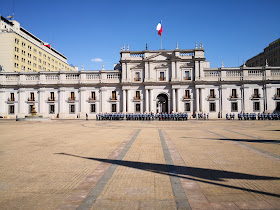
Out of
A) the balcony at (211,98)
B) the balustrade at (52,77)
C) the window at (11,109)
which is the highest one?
the balustrade at (52,77)

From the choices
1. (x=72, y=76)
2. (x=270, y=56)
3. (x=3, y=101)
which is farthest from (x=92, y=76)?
(x=270, y=56)

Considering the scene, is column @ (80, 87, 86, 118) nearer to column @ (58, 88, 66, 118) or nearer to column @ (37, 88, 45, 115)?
column @ (58, 88, 66, 118)

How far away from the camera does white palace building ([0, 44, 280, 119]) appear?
4259cm

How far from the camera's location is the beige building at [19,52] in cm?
5238

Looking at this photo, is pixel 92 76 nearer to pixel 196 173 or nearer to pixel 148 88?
pixel 148 88

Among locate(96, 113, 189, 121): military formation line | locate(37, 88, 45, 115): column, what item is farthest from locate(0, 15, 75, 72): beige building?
locate(96, 113, 189, 121): military formation line

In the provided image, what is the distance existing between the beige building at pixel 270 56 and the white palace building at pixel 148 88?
23.6m

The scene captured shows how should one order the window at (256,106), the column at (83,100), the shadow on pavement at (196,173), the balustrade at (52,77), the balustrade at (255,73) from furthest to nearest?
1. the balustrade at (52,77)
2. the column at (83,100)
3. the balustrade at (255,73)
4. the window at (256,106)
5. the shadow on pavement at (196,173)

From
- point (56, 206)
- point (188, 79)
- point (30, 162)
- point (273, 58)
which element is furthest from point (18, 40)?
point (273, 58)

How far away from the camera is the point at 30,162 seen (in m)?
7.52

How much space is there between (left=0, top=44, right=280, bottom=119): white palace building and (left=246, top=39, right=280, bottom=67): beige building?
77.4 feet

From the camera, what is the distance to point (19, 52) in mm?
55750

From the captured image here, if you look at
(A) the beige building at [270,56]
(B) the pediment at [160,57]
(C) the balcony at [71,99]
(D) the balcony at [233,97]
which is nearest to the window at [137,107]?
(B) the pediment at [160,57]

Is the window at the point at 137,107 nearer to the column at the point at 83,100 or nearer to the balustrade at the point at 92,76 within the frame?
the balustrade at the point at 92,76
